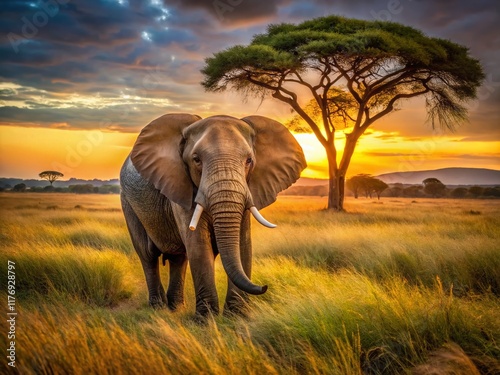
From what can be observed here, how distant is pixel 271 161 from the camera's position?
19.3ft

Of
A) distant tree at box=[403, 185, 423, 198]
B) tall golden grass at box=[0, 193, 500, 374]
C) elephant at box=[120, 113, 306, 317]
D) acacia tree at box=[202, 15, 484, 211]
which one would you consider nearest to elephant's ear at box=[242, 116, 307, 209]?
elephant at box=[120, 113, 306, 317]

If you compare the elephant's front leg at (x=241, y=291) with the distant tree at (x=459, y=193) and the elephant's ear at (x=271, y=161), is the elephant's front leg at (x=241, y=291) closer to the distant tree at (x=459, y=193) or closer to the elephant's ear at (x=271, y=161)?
the elephant's ear at (x=271, y=161)

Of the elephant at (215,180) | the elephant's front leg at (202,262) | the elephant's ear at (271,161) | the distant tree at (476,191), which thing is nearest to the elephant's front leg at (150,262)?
the elephant at (215,180)

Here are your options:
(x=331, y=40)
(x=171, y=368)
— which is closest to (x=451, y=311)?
(x=171, y=368)

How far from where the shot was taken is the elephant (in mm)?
5055

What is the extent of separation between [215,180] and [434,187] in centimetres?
5984

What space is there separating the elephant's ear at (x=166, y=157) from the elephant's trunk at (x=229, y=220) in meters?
0.54

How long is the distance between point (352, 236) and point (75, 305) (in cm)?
652

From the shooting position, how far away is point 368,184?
175 ft

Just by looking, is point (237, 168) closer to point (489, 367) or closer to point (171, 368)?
point (171, 368)

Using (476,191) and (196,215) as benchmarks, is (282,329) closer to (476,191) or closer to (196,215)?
(196,215)

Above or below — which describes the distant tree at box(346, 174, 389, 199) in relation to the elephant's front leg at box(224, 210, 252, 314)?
above

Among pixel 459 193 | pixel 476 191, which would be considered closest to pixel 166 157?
pixel 459 193

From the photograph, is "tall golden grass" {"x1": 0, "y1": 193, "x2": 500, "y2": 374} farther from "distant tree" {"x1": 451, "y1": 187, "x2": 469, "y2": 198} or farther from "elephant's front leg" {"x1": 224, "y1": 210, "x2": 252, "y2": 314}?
"distant tree" {"x1": 451, "y1": 187, "x2": 469, "y2": 198}
